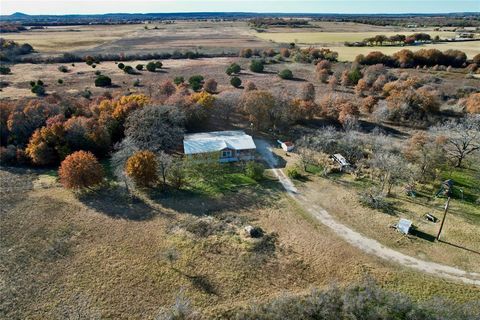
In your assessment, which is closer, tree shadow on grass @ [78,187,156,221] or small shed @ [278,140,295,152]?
tree shadow on grass @ [78,187,156,221]

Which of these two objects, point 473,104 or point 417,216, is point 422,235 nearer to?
point 417,216

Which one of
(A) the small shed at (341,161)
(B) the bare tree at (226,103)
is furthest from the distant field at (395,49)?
(A) the small shed at (341,161)

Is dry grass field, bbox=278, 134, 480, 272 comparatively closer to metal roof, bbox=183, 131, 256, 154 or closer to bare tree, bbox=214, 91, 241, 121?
metal roof, bbox=183, 131, 256, 154

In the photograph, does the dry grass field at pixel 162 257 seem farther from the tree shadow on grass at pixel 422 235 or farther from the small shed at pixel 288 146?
the small shed at pixel 288 146

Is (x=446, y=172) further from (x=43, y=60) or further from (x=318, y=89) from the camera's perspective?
(x=43, y=60)

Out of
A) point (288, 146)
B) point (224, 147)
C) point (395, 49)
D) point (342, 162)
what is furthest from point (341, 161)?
point (395, 49)

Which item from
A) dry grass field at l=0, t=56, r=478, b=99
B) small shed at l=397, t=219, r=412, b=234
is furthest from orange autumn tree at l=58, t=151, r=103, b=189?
dry grass field at l=0, t=56, r=478, b=99

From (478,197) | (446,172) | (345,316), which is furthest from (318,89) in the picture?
(345,316)
